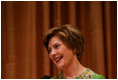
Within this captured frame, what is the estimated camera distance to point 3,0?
1.78m

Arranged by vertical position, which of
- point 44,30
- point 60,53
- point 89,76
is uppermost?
point 44,30

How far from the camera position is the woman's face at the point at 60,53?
41.0 inches

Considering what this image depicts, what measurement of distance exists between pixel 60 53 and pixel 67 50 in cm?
5

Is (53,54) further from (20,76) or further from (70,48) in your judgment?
(20,76)

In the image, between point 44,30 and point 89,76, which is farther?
point 44,30

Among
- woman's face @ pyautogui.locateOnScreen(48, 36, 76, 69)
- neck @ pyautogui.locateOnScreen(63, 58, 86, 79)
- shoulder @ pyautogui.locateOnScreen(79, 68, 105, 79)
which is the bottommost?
shoulder @ pyautogui.locateOnScreen(79, 68, 105, 79)

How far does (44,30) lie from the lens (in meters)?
1.74

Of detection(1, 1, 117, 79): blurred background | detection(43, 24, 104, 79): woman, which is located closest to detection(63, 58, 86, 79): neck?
detection(43, 24, 104, 79): woman

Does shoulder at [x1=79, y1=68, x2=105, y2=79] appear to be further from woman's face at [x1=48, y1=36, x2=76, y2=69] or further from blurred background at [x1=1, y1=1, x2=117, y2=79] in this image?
blurred background at [x1=1, y1=1, x2=117, y2=79]

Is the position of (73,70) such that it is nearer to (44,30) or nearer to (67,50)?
(67,50)

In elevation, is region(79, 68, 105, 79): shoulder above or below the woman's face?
below

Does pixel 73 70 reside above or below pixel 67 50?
below

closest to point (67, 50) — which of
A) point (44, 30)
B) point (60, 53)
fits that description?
point (60, 53)

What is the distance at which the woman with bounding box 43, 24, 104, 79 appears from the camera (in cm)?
105
